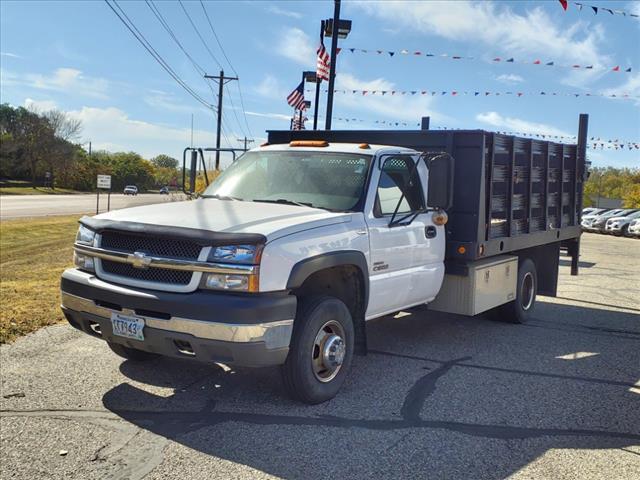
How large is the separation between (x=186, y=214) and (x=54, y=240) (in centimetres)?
1458

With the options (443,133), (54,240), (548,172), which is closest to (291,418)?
(443,133)

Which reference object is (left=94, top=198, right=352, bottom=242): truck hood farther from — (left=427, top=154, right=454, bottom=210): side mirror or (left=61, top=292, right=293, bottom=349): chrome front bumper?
(left=427, top=154, right=454, bottom=210): side mirror

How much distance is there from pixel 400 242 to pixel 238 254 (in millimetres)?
1882

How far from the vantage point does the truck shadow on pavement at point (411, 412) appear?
3.77 m

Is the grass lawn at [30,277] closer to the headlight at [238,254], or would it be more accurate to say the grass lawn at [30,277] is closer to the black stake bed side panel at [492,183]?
the headlight at [238,254]

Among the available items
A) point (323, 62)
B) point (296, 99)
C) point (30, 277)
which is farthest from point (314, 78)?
point (30, 277)

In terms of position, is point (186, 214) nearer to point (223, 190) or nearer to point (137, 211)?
point (137, 211)

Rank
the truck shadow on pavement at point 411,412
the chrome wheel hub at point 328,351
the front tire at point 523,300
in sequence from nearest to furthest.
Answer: the truck shadow on pavement at point 411,412 < the chrome wheel hub at point 328,351 < the front tire at point 523,300

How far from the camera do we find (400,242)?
5.38 meters

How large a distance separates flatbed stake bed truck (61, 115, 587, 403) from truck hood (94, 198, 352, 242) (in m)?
0.01

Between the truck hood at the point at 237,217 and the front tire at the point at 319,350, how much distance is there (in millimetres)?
627

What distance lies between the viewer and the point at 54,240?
17578 mm

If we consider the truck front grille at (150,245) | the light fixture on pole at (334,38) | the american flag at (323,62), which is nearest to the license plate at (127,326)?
the truck front grille at (150,245)

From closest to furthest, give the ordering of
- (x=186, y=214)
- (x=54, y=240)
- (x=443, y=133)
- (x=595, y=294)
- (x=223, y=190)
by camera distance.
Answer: (x=186, y=214), (x=223, y=190), (x=443, y=133), (x=595, y=294), (x=54, y=240)
